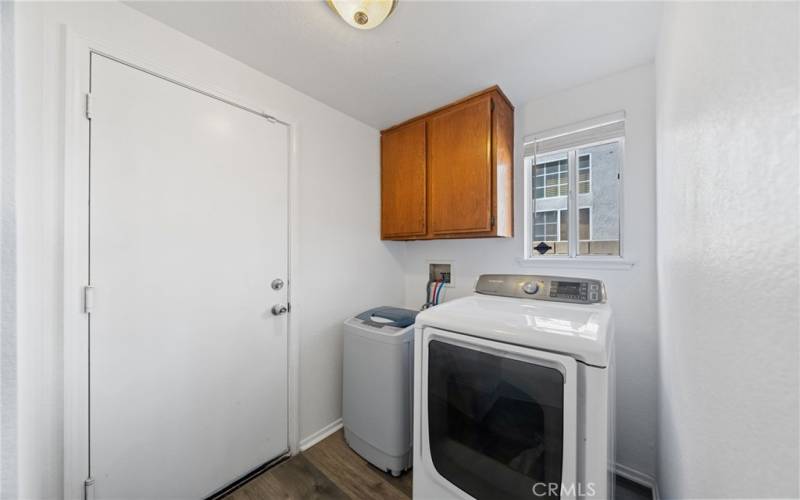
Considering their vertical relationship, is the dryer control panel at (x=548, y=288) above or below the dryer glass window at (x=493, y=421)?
above

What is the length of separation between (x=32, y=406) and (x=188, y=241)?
78cm

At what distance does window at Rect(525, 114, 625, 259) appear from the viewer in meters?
1.72

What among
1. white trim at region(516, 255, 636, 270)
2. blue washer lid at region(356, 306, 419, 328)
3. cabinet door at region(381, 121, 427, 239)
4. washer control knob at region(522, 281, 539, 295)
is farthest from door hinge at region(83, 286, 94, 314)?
white trim at region(516, 255, 636, 270)

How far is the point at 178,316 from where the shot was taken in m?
1.37

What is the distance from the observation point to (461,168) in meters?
1.92

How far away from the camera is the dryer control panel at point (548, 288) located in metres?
1.37

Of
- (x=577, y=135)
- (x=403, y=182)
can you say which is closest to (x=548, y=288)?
(x=577, y=135)

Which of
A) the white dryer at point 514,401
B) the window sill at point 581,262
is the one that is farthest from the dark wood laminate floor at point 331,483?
the window sill at point 581,262

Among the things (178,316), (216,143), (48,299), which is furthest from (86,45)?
(178,316)

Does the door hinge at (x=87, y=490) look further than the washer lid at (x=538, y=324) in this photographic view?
Yes

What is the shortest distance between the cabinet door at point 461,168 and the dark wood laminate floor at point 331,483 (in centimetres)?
161

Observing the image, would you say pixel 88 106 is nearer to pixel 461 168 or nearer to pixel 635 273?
pixel 461 168

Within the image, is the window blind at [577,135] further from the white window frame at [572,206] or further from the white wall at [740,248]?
the white wall at [740,248]

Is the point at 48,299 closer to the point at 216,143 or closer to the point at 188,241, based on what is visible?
the point at 188,241
